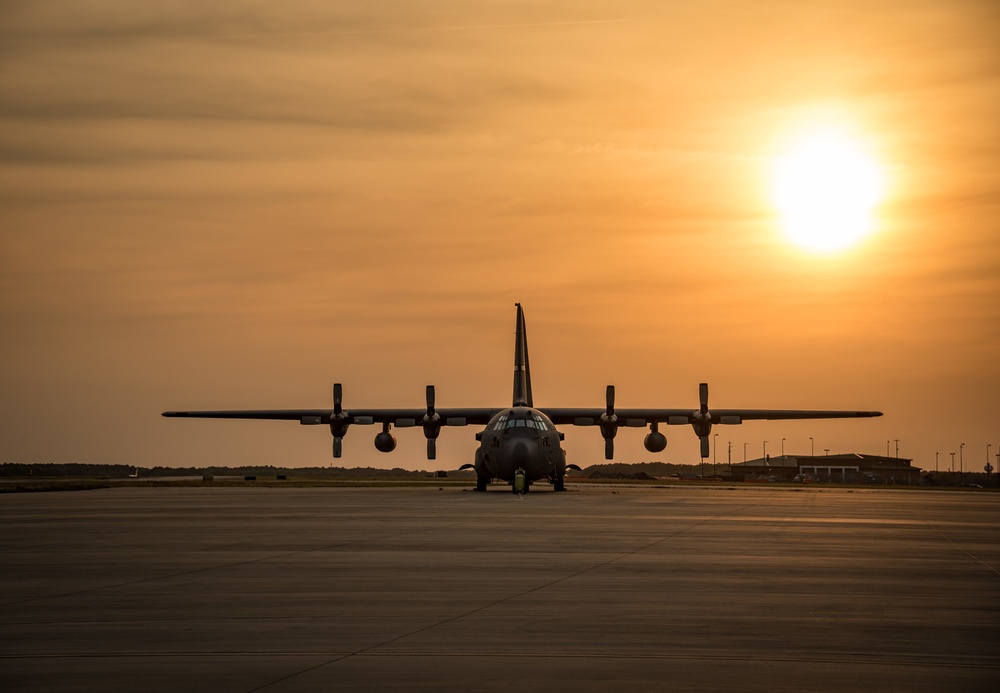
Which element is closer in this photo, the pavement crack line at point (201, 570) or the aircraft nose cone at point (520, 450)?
the pavement crack line at point (201, 570)

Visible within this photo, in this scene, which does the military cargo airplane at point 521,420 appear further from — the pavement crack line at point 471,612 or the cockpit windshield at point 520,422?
the pavement crack line at point 471,612

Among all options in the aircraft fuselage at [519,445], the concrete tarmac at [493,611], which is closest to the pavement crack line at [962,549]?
the concrete tarmac at [493,611]

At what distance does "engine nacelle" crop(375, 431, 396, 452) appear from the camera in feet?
233

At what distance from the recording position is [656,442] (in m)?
69.6

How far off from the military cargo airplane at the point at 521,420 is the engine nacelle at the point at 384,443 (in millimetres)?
60

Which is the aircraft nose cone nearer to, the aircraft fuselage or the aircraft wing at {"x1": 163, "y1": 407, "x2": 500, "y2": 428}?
the aircraft fuselage

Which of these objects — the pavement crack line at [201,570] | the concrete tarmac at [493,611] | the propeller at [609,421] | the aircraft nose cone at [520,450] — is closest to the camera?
the concrete tarmac at [493,611]

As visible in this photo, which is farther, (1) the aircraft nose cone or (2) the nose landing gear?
(2) the nose landing gear

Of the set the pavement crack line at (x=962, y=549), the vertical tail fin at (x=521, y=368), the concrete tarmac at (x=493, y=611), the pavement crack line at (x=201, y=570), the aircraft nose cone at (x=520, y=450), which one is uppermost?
the vertical tail fin at (x=521, y=368)

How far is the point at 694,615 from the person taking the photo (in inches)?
458

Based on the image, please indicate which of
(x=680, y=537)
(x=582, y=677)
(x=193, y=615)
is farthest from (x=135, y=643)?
(x=680, y=537)

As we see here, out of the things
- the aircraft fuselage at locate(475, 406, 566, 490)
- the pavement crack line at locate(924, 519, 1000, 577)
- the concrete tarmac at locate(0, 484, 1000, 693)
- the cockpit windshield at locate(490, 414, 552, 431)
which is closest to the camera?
the concrete tarmac at locate(0, 484, 1000, 693)

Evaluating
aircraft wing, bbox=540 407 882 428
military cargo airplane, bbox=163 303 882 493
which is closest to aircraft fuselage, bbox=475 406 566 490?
military cargo airplane, bbox=163 303 882 493

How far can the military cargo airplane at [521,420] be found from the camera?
5141 centimetres
